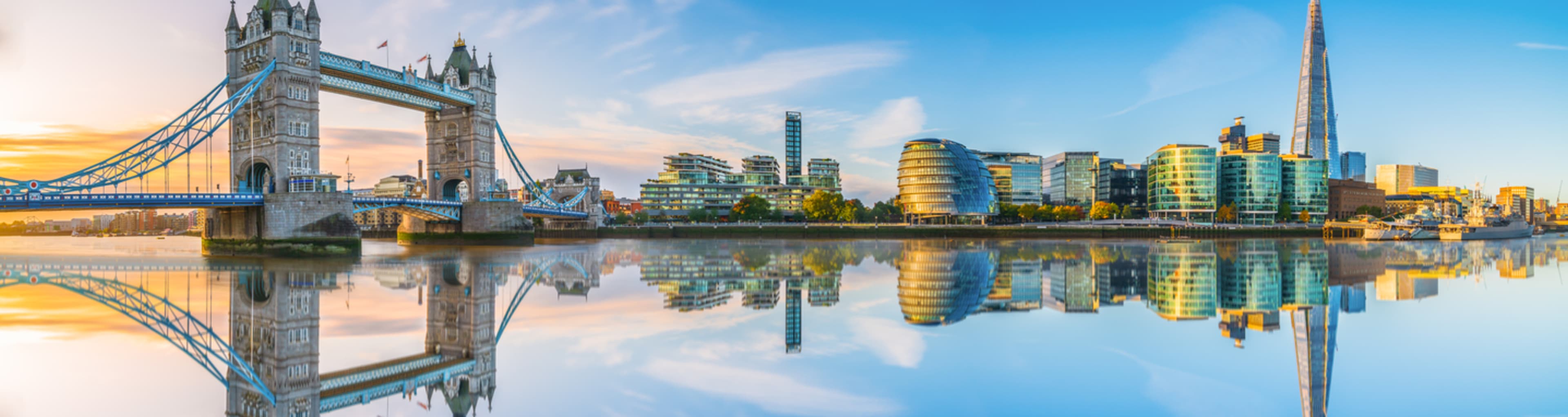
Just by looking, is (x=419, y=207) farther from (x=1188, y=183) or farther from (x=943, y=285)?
(x=1188, y=183)

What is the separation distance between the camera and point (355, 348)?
10.5m

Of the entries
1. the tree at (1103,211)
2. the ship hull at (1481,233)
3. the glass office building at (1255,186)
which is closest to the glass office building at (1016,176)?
the tree at (1103,211)

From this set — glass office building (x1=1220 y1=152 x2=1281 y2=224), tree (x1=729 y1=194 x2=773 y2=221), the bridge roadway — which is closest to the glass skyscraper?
tree (x1=729 y1=194 x2=773 y2=221)

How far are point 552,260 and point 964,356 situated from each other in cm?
2761

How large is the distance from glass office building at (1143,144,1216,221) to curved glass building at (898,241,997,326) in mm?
85817

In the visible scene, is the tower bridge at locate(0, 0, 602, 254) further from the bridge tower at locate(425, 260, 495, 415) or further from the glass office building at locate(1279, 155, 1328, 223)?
the glass office building at locate(1279, 155, 1328, 223)

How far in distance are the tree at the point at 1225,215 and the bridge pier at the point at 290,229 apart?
111m

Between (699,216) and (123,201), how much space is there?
260 feet

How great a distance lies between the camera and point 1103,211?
360ft

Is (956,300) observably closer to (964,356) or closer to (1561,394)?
(964,356)

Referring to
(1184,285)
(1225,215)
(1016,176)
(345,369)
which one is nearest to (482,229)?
(345,369)

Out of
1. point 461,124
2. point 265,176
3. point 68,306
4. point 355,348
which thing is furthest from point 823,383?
point 461,124

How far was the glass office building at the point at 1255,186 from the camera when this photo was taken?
111 meters

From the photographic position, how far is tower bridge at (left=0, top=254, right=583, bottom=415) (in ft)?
26.3
